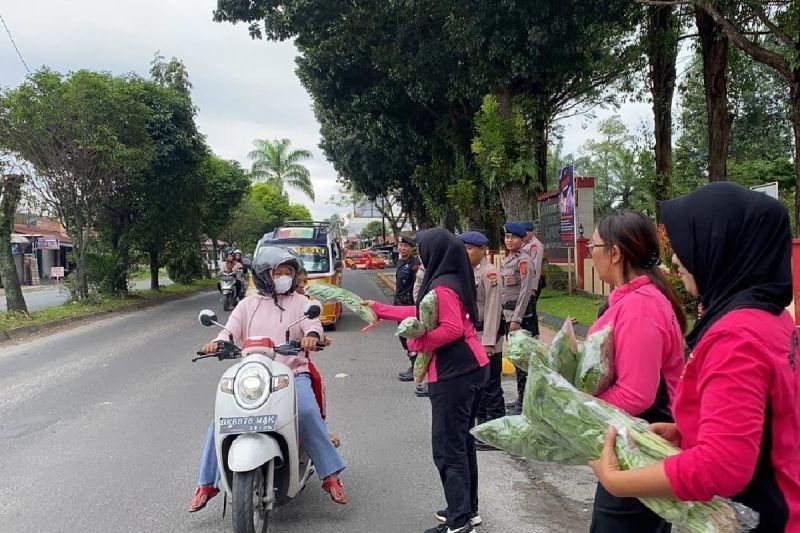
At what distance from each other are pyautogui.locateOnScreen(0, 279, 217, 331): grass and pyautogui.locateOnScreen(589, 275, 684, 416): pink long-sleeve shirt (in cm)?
1388

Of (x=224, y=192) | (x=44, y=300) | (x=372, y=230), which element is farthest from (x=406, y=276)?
(x=372, y=230)

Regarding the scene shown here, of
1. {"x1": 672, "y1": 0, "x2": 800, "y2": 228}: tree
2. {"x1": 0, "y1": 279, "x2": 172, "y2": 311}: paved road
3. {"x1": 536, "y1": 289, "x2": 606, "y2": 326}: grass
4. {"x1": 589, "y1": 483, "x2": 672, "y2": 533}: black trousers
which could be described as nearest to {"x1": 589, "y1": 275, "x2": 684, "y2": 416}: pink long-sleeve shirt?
{"x1": 589, "y1": 483, "x2": 672, "y2": 533}: black trousers

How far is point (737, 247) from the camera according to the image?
1.51 m

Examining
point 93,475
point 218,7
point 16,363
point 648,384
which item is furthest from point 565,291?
point 648,384

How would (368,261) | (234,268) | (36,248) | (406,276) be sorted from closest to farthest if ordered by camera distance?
(406,276), (234,268), (36,248), (368,261)

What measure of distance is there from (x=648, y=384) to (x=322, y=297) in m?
2.27

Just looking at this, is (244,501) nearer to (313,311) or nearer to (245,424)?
(245,424)

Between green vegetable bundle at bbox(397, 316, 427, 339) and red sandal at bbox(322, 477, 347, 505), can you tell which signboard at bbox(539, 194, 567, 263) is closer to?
red sandal at bbox(322, 477, 347, 505)

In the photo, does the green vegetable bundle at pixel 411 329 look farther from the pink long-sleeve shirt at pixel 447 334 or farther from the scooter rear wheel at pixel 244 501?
the scooter rear wheel at pixel 244 501

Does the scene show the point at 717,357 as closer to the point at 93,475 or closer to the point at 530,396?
the point at 530,396

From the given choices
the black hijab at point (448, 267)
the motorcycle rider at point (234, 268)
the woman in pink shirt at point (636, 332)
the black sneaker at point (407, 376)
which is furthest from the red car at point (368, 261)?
the woman in pink shirt at point (636, 332)

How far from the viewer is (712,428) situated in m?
1.43

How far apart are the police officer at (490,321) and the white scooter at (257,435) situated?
213 cm

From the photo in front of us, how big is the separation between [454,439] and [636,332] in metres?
1.63
